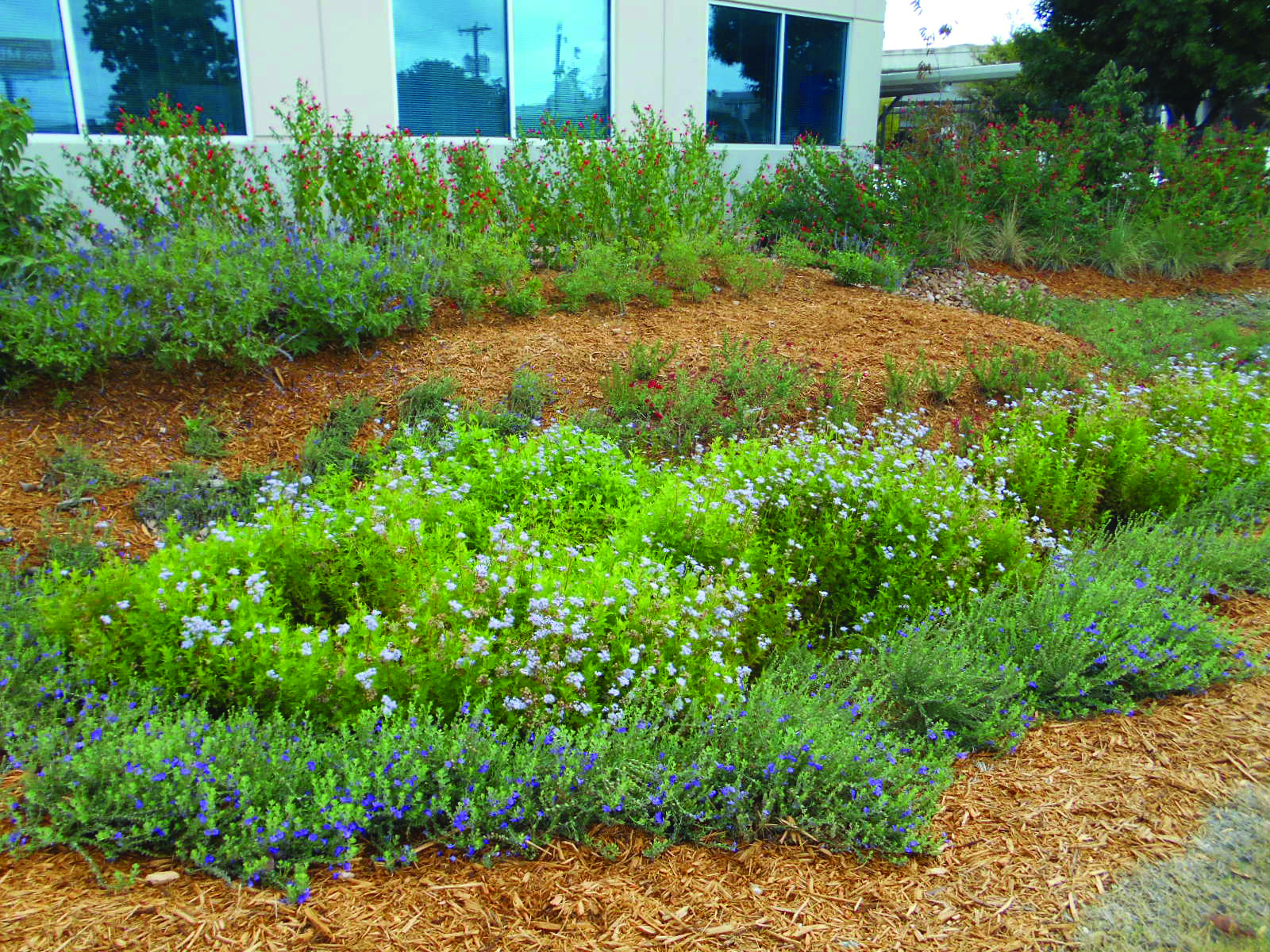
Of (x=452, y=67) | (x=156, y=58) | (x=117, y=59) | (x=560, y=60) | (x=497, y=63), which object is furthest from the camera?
(x=560, y=60)

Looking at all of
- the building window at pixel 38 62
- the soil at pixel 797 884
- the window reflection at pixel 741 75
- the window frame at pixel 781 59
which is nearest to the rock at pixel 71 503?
the soil at pixel 797 884

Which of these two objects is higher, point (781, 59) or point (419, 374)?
point (781, 59)

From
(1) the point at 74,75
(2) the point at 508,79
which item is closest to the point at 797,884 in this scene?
(1) the point at 74,75

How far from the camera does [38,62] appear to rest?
723 cm

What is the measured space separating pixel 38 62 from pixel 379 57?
274 cm

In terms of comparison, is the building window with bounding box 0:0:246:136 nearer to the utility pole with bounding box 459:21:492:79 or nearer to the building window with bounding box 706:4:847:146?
the utility pole with bounding box 459:21:492:79

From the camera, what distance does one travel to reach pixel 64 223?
6043 mm

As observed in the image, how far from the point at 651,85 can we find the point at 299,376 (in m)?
6.82

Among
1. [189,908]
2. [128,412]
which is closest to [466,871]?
[189,908]

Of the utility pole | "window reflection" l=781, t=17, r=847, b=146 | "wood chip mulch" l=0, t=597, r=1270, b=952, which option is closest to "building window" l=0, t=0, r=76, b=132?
the utility pole

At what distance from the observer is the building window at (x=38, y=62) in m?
7.09

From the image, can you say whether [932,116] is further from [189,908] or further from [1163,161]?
[189,908]

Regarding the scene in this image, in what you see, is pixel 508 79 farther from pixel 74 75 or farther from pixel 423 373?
pixel 423 373

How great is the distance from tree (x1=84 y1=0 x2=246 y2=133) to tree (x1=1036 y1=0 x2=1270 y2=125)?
13915 millimetres
